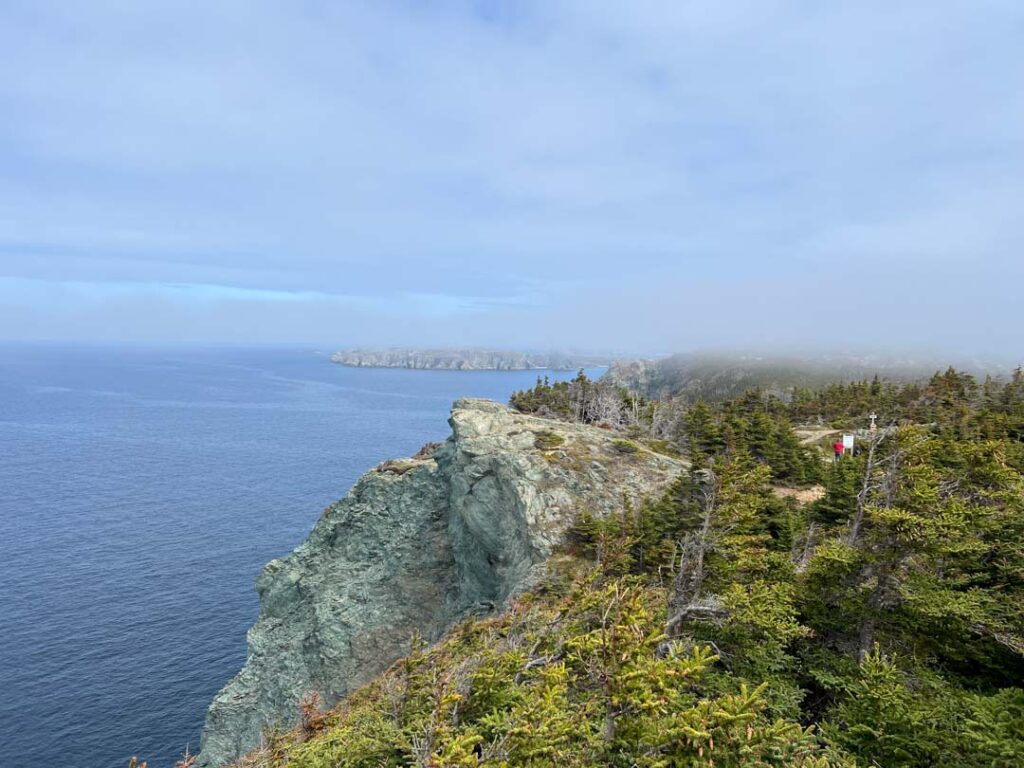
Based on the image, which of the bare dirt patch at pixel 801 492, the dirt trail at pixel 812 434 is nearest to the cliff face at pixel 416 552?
the bare dirt patch at pixel 801 492

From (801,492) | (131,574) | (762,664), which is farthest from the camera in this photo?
(131,574)

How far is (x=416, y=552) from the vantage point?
65.2 meters

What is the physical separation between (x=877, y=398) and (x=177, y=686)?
108 meters

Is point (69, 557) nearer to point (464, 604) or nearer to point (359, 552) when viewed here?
point (359, 552)

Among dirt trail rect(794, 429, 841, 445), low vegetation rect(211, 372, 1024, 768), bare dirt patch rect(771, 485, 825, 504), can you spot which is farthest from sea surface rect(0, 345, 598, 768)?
dirt trail rect(794, 429, 841, 445)

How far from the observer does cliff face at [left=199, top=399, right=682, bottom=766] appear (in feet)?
180

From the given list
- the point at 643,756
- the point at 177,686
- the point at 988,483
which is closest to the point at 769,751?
the point at 643,756

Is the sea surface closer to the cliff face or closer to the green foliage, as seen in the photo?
the cliff face

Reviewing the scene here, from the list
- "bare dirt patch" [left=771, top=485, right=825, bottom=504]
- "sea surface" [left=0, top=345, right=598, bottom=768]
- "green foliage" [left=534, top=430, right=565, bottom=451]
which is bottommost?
"sea surface" [left=0, top=345, right=598, bottom=768]

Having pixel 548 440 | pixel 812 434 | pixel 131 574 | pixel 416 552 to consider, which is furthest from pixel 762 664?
pixel 131 574

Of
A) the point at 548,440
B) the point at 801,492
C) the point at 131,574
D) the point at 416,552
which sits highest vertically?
the point at 548,440

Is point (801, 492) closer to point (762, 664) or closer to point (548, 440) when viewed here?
point (548, 440)

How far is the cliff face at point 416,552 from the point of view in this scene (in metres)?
54.7

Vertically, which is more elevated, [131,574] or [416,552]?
[416,552]
